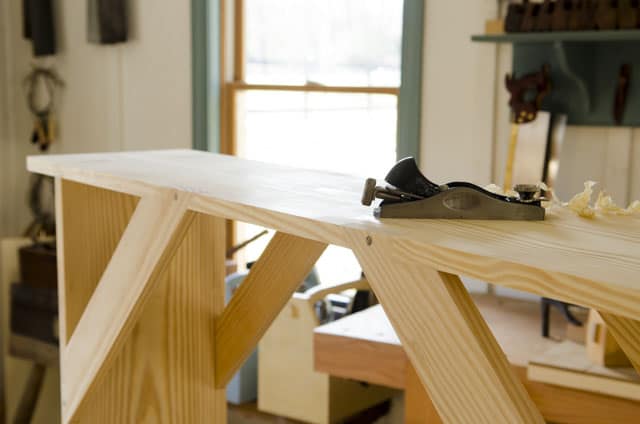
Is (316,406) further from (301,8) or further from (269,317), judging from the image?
(301,8)

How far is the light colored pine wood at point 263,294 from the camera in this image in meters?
1.38

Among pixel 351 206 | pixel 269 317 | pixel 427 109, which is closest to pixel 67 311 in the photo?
pixel 269 317

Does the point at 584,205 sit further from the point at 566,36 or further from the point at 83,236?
the point at 566,36

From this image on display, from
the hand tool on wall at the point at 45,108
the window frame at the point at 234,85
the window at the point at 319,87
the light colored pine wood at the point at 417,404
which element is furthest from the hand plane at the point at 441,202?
the hand tool on wall at the point at 45,108

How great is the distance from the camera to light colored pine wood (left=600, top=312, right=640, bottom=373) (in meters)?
1.00

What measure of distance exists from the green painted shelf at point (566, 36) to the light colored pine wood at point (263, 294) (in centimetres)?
117

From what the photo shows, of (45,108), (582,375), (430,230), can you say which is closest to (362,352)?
(582,375)

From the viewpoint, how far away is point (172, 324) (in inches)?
61.9

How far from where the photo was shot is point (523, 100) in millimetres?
2473

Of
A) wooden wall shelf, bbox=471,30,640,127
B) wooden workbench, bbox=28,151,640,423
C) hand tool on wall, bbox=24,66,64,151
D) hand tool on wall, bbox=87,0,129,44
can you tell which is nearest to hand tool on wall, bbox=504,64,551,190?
wooden wall shelf, bbox=471,30,640,127

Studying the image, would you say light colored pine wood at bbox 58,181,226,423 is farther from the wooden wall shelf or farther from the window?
the window

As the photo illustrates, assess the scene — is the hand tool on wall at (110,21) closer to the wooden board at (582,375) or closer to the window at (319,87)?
the window at (319,87)

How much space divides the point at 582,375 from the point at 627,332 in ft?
2.79

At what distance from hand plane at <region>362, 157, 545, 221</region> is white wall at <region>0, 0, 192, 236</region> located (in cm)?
252
